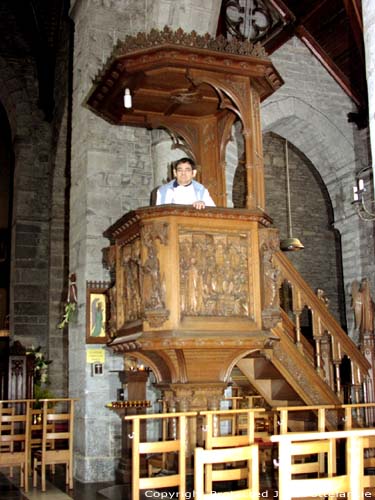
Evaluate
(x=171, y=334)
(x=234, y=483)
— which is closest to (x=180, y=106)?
(x=171, y=334)

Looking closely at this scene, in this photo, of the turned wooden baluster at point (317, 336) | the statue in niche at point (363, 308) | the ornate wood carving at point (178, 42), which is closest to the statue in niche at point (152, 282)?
the ornate wood carving at point (178, 42)

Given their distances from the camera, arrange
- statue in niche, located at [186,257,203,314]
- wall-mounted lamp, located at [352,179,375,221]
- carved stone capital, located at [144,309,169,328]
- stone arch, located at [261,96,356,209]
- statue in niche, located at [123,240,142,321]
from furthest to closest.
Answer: stone arch, located at [261,96,356,209] → wall-mounted lamp, located at [352,179,375,221] → statue in niche, located at [123,240,142,321] → statue in niche, located at [186,257,203,314] → carved stone capital, located at [144,309,169,328]

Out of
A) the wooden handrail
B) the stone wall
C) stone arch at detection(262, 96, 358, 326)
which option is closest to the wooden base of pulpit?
the wooden handrail

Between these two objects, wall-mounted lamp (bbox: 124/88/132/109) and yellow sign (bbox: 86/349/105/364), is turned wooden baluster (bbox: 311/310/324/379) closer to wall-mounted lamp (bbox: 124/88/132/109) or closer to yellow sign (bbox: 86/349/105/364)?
yellow sign (bbox: 86/349/105/364)

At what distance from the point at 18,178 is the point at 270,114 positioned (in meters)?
5.63

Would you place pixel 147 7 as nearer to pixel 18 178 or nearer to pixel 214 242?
pixel 214 242

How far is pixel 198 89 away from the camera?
6.67 metres

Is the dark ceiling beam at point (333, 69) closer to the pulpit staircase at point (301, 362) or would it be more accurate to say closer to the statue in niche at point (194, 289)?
the pulpit staircase at point (301, 362)

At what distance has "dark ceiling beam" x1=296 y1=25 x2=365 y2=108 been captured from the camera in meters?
12.0

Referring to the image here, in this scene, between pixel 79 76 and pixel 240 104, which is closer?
pixel 240 104

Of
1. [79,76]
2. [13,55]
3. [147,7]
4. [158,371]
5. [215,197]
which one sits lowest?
[158,371]

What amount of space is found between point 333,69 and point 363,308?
19.0ft

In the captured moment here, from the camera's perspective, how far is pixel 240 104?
20.7ft

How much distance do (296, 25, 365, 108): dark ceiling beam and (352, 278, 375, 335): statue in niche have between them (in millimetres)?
5170
